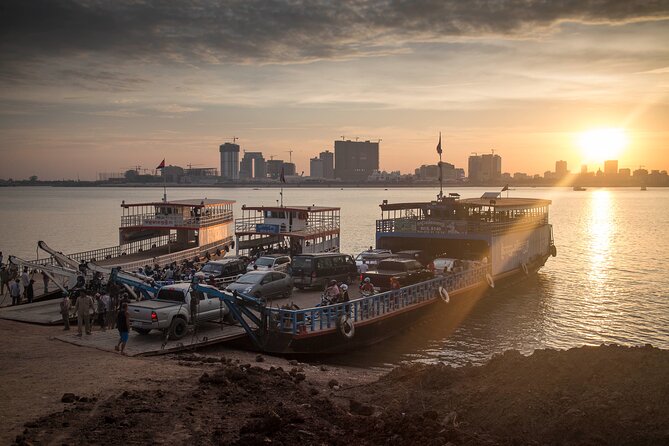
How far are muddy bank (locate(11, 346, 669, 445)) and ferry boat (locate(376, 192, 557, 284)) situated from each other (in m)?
19.9

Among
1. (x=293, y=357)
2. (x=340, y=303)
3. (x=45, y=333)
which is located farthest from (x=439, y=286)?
(x=45, y=333)

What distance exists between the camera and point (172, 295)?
1997 centimetres

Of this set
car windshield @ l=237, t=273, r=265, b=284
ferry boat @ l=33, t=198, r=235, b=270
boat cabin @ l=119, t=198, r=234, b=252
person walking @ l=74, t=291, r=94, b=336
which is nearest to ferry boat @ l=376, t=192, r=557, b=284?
ferry boat @ l=33, t=198, r=235, b=270

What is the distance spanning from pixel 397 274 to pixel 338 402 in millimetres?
13432

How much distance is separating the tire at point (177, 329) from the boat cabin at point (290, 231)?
18.6 m

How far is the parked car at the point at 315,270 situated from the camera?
90.2ft

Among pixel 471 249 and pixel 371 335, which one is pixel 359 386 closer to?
pixel 371 335

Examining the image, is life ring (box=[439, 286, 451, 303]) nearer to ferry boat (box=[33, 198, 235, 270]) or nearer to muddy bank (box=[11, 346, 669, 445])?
muddy bank (box=[11, 346, 669, 445])

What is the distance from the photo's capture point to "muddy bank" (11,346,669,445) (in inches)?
440

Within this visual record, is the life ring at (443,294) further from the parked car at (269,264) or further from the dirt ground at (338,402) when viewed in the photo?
the dirt ground at (338,402)

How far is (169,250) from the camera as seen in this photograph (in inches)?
1559

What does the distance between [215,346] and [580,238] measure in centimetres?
7917

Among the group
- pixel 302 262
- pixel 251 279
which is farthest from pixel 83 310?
pixel 302 262

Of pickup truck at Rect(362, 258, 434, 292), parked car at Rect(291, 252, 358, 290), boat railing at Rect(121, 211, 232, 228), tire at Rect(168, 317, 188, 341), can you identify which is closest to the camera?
tire at Rect(168, 317, 188, 341)
